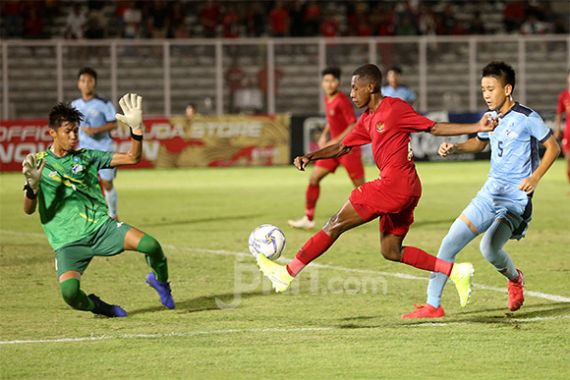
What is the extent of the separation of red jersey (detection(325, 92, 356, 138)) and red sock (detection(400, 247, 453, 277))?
22.3ft

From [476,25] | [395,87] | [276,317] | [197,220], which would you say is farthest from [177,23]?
[276,317]

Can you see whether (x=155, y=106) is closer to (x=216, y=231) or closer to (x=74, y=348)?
(x=216, y=231)

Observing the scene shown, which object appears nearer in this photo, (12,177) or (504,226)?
(504,226)

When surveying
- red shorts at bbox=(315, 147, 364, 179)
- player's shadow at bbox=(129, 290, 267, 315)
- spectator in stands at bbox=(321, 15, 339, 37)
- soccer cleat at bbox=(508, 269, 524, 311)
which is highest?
spectator in stands at bbox=(321, 15, 339, 37)

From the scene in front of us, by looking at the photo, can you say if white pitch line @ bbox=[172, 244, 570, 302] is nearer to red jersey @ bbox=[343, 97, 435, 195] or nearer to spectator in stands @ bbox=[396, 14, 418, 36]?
red jersey @ bbox=[343, 97, 435, 195]

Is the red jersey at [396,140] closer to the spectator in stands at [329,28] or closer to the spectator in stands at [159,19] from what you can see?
the spectator in stands at [159,19]

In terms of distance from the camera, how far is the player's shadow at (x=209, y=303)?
980 centimetres

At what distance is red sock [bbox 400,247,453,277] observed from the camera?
8.98 m

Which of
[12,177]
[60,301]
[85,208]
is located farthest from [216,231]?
[12,177]

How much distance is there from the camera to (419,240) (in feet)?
47.7

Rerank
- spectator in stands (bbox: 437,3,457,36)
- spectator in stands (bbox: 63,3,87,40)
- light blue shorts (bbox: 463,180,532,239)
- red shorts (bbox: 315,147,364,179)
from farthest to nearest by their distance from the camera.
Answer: spectator in stands (bbox: 437,3,457,36) → spectator in stands (bbox: 63,3,87,40) → red shorts (bbox: 315,147,364,179) → light blue shorts (bbox: 463,180,532,239)

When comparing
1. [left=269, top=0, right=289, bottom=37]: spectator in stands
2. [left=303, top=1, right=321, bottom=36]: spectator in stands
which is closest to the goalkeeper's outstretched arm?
[left=269, top=0, right=289, bottom=37]: spectator in stands

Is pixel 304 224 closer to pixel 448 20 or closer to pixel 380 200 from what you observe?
pixel 380 200

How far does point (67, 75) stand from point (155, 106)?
2.31m
